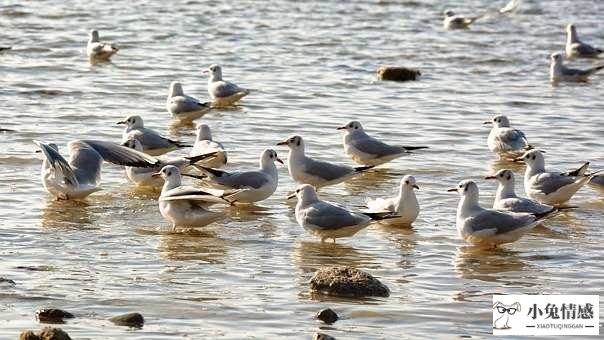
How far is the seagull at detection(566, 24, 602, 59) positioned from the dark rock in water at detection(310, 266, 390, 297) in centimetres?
1668

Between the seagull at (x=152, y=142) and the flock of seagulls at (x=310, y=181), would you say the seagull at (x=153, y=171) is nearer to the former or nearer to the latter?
the flock of seagulls at (x=310, y=181)

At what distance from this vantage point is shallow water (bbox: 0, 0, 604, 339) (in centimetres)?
909

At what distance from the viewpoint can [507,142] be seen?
50.5 ft

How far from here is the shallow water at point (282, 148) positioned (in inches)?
358

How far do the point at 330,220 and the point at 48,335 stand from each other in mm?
3984

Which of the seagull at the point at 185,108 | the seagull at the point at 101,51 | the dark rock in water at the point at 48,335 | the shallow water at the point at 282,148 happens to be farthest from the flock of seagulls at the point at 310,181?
the seagull at the point at 101,51

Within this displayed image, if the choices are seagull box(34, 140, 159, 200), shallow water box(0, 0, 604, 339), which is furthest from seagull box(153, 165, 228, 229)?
seagull box(34, 140, 159, 200)

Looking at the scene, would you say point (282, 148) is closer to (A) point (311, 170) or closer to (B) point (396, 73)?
(A) point (311, 170)

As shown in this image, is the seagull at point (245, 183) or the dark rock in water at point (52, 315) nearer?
the dark rock in water at point (52, 315)

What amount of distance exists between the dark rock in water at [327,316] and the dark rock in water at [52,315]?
1.63 metres

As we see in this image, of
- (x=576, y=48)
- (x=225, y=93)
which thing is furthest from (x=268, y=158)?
(x=576, y=48)

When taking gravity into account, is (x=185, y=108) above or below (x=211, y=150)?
above

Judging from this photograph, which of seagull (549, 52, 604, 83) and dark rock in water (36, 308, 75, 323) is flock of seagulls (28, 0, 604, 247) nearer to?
dark rock in water (36, 308, 75, 323)

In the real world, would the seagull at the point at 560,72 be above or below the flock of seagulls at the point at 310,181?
above
